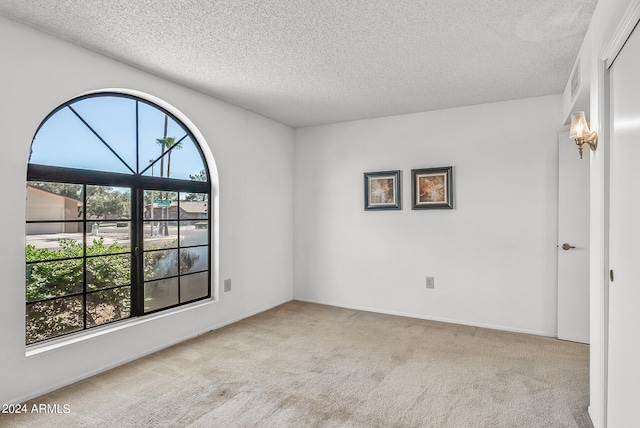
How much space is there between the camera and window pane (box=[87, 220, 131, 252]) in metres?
2.97

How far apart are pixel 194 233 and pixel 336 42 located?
235cm

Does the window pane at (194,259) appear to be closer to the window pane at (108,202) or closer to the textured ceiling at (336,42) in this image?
the window pane at (108,202)

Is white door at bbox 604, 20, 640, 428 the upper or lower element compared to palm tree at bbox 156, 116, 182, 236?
lower

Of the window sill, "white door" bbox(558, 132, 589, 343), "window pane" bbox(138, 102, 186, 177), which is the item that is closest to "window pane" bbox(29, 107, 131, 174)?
"window pane" bbox(138, 102, 186, 177)

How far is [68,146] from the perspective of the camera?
111 inches

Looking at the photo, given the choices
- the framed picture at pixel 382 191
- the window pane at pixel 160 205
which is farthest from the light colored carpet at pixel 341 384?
the framed picture at pixel 382 191

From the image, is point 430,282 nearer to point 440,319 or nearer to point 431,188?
point 440,319

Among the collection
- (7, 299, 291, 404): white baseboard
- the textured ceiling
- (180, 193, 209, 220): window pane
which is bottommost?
(7, 299, 291, 404): white baseboard

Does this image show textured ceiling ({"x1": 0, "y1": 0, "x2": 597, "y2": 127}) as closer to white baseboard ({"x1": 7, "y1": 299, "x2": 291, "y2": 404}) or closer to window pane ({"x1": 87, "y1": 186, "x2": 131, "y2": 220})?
window pane ({"x1": 87, "y1": 186, "x2": 131, "y2": 220})

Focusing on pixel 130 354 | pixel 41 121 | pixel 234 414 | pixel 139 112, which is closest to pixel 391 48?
pixel 139 112

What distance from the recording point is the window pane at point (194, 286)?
3.74 metres

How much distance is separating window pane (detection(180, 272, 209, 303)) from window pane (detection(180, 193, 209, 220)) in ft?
2.02

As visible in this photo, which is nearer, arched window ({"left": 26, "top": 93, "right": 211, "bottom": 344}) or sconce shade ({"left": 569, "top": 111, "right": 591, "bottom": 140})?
sconce shade ({"left": 569, "top": 111, "right": 591, "bottom": 140})

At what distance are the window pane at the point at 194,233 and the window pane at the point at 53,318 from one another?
3.60 feet
